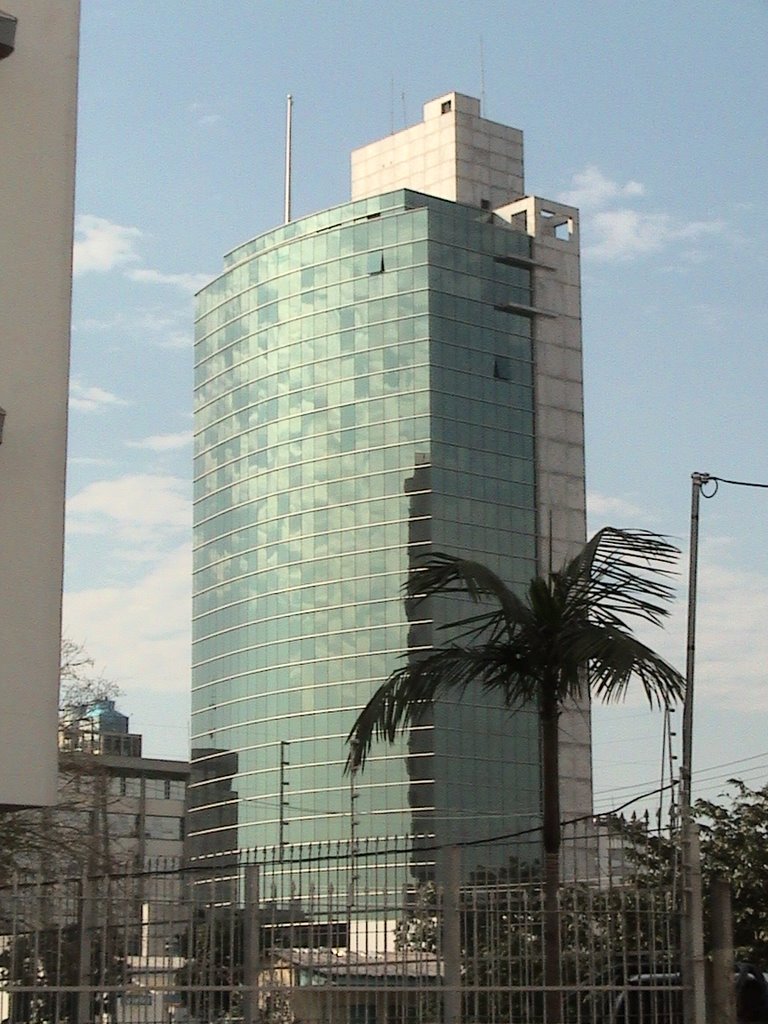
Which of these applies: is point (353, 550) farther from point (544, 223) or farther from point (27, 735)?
point (27, 735)

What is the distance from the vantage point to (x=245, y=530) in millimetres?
123250

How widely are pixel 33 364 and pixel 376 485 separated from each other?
10207 centimetres

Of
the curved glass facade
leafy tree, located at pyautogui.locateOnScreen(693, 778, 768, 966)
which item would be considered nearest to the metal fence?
leafy tree, located at pyautogui.locateOnScreen(693, 778, 768, 966)

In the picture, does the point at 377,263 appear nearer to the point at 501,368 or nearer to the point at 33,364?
the point at 501,368

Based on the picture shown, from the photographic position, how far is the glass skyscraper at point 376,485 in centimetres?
11388

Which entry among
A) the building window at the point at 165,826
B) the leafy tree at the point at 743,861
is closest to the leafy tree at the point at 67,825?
the leafy tree at the point at 743,861

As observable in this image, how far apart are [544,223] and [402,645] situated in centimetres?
3334

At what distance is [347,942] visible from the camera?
1370 centimetres

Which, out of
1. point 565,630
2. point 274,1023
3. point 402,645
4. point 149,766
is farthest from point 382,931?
point 149,766

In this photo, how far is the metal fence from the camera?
1354cm

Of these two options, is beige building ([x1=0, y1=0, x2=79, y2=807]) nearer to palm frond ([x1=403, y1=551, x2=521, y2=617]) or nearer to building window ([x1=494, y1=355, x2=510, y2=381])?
palm frond ([x1=403, y1=551, x2=521, y2=617])

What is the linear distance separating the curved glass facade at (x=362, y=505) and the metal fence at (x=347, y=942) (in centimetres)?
9659

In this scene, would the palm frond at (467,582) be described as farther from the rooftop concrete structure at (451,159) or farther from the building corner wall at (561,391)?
the rooftop concrete structure at (451,159)

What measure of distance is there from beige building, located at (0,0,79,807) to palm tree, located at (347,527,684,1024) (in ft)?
11.2
